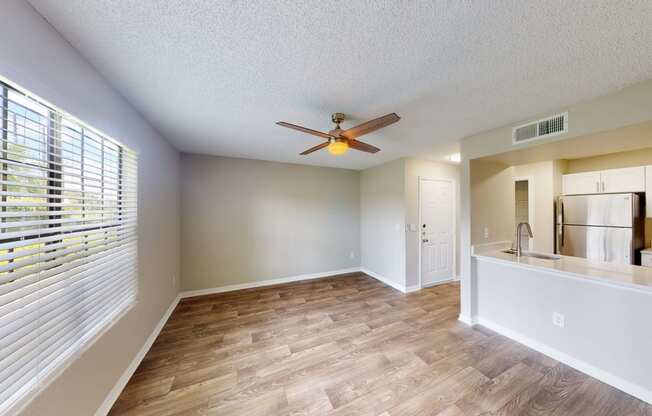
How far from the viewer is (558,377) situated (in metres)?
1.77

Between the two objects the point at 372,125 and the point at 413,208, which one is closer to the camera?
the point at 372,125

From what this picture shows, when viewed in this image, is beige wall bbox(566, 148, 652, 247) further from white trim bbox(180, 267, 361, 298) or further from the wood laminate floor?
white trim bbox(180, 267, 361, 298)

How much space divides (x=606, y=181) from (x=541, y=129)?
230cm

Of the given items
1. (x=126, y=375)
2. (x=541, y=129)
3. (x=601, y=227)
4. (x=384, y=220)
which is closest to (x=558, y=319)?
(x=541, y=129)

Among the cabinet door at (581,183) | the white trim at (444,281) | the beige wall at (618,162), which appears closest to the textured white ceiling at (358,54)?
the cabinet door at (581,183)

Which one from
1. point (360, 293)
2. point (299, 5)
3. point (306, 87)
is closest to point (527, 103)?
point (306, 87)

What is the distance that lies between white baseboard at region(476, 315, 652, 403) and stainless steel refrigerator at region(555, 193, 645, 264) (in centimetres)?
205

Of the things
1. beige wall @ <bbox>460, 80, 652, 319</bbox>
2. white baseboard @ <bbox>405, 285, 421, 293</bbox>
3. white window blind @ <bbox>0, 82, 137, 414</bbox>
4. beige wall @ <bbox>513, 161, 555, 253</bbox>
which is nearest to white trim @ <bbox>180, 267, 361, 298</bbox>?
white baseboard @ <bbox>405, 285, 421, 293</bbox>

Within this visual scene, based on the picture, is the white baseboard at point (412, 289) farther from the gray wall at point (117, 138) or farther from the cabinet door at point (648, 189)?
the gray wall at point (117, 138)

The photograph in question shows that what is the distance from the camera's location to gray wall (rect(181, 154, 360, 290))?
3.45 m

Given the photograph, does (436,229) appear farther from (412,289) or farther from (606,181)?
(606,181)

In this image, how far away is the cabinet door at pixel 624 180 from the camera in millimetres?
2766

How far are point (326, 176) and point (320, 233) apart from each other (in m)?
1.21

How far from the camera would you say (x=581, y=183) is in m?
3.29
